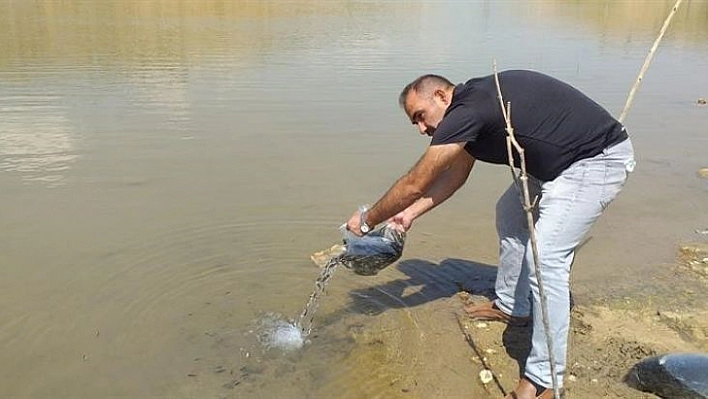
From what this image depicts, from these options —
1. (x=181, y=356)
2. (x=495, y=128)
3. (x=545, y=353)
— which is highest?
(x=495, y=128)

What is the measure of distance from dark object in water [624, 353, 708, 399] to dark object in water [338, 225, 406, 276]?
1.62 meters

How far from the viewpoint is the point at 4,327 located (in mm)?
4461

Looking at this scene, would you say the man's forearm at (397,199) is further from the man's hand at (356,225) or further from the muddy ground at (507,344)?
the muddy ground at (507,344)

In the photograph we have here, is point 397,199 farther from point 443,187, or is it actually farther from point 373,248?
point 373,248

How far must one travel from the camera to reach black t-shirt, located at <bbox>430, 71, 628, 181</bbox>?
3.22 metres

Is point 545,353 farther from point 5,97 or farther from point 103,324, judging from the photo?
point 5,97

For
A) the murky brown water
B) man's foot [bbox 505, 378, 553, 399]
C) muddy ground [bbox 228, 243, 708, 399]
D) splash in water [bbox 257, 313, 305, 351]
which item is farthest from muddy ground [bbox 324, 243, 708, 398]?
splash in water [bbox 257, 313, 305, 351]

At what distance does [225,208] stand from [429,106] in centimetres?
362

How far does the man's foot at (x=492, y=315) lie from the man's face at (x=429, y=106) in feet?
5.59

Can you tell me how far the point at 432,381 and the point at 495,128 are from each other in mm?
1662

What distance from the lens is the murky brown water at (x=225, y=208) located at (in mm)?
4293

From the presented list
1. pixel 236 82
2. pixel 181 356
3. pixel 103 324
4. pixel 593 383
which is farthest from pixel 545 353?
pixel 236 82

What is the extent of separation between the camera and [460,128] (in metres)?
3.19

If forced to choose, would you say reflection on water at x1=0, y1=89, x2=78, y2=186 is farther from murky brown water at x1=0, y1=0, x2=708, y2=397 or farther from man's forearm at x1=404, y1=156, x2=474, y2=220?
man's forearm at x1=404, y1=156, x2=474, y2=220
